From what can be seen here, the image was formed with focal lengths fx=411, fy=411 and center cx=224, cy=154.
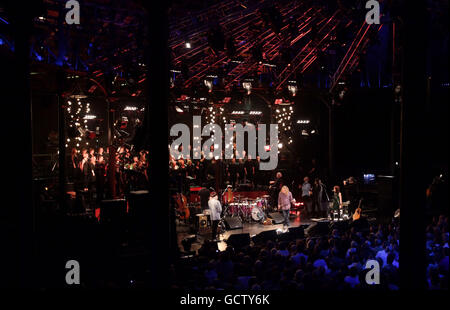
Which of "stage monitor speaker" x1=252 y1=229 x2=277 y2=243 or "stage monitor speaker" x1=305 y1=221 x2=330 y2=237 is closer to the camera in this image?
"stage monitor speaker" x1=252 y1=229 x2=277 y2=243

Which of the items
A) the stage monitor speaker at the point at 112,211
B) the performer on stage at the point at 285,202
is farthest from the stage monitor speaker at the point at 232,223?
the stage monitor speaker at the point at 112,211

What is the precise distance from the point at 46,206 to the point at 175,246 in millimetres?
3520

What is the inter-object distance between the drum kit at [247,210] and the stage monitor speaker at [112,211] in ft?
20.7

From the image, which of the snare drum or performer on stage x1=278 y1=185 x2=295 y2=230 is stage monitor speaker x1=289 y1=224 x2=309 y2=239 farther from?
the snare drum

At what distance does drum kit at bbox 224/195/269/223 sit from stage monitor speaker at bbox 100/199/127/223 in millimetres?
6323

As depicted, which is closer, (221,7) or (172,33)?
(221,7)

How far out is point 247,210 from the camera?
1502cm

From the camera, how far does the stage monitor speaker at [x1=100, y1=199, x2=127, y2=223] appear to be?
860 centimetres

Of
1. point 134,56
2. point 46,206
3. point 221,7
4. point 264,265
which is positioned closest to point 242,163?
point 134,56

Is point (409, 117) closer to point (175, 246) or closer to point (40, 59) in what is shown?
point (175, 246)

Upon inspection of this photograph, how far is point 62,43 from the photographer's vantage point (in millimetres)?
12445

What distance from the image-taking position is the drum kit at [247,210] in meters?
14.7

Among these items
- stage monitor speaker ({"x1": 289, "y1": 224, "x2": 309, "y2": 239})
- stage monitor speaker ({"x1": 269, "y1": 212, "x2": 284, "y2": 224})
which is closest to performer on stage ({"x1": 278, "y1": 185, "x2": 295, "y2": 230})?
stage monitor speaker ({"x1": 269, "y1": 212, "x2": 284, "y2": 224})

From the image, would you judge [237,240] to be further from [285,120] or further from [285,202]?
[285,120]
